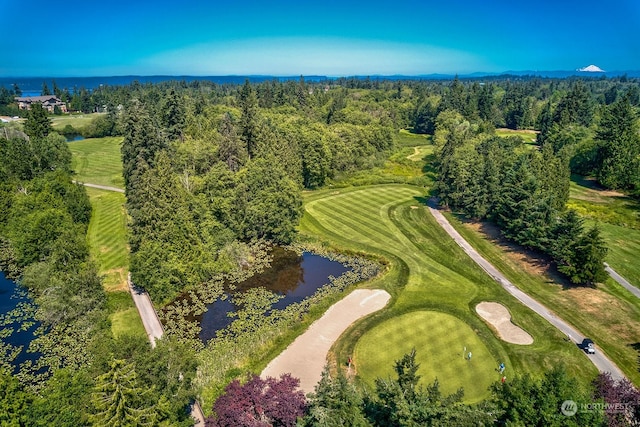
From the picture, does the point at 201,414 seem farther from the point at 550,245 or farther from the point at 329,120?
the point at 329,120

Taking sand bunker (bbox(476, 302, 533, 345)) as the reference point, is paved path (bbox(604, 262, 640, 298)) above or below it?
above

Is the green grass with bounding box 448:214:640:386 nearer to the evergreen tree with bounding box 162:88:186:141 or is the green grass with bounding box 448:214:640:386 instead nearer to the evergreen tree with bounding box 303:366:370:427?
the evergreen tree with bounding box 303:366:370:427

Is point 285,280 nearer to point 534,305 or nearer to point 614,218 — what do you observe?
point 534,305

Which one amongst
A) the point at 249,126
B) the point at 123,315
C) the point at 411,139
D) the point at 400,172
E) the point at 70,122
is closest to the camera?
the point at 123,315

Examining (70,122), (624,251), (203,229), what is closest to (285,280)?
(203,229)

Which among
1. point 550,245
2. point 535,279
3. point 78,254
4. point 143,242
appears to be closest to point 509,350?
point 535,279

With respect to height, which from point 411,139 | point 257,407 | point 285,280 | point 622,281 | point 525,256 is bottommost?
point 285,280

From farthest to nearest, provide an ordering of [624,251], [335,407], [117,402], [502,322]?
1. [624,251]
2. [502,322]
3. [335,407]
4. [117,402]

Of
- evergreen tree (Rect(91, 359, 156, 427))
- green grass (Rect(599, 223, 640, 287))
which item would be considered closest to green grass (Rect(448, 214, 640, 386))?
green grass (Rect(599, 223, 640, 287))
